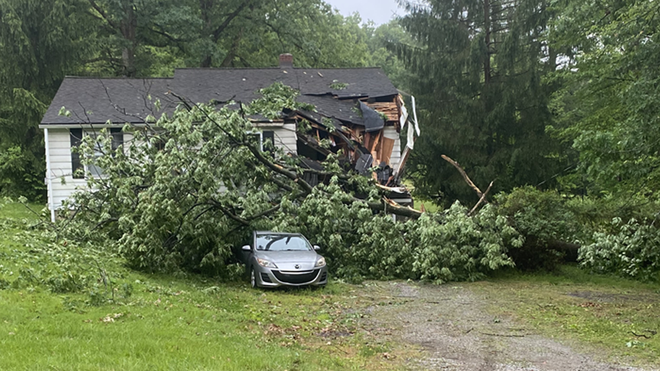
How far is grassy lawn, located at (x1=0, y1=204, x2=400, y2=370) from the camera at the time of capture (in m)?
5.50

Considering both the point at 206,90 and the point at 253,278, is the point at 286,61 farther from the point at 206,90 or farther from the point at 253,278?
the point at 253,278

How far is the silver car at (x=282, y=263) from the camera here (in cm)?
1128

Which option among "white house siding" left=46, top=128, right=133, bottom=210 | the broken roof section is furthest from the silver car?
"white house siding" left=46, top=128, right=133, bottom=210

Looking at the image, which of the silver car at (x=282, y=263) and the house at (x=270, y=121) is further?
the house at (x=270, y=121)

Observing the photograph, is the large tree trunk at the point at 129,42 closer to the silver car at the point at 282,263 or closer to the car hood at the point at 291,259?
the silver car at the point at 282,263

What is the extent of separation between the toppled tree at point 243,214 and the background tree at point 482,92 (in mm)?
10259

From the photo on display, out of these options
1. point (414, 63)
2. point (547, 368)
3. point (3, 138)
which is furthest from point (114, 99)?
point (547, 368)

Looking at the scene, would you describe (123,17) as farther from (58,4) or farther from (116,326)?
(116,326)

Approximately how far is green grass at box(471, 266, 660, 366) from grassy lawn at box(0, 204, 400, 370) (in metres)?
3.15

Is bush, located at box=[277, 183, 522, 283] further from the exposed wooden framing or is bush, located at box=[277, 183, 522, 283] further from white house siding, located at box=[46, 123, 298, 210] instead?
the exposed wooden framing

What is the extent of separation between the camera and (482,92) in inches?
974

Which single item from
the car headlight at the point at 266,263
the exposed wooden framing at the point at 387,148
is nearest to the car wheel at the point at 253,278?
the car headlight at the point at 266,263

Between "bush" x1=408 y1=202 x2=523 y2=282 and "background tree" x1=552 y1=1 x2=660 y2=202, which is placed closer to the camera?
"background tree" x1=552 y1=1 x2=660 y2=202

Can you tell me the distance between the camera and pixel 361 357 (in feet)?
22.5
